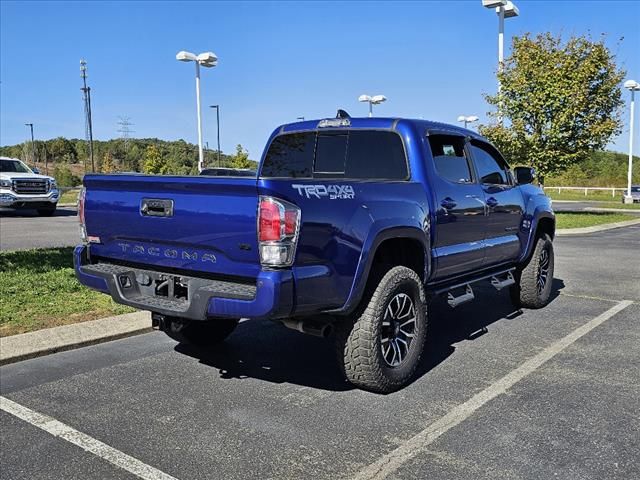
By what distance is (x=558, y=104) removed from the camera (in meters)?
19.1

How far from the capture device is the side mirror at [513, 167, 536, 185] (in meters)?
6.30

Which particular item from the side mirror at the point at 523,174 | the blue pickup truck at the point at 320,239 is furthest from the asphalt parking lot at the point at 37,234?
the side mirror at the point at 523,174

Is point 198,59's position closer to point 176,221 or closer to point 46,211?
point 46,211

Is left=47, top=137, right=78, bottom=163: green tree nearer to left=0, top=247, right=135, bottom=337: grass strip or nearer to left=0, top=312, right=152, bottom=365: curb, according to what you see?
left=0, top=247, right=135, bottom=337: grass strip

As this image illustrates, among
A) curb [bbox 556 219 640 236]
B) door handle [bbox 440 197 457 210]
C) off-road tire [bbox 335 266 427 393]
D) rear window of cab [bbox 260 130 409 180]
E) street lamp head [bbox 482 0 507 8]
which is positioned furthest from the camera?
street lamp head [bbox 482 0 507 8]

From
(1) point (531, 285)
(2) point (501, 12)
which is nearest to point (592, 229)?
(2) point (501, 12)

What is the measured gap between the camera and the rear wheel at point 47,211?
20547mm

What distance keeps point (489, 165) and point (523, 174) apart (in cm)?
54

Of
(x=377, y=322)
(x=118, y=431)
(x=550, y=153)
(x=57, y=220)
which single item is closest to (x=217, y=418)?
(x=118, y=431)

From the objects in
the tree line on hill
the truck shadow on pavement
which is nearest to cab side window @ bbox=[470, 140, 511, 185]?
the truck shadow on pavement

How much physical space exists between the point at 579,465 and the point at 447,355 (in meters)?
2.03

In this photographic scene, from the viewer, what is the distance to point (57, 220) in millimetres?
18672

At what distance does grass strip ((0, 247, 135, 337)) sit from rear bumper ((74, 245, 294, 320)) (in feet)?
5.98

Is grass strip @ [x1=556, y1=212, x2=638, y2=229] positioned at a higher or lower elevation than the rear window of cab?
lower
